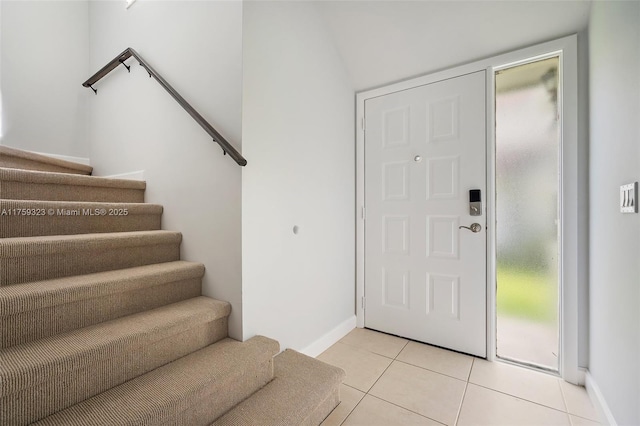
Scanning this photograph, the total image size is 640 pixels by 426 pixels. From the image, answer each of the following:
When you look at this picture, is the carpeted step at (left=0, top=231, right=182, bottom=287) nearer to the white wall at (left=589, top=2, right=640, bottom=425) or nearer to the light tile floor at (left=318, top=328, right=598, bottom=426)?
the light tile floor at (left=318, top=328, right=598, bottom=426)

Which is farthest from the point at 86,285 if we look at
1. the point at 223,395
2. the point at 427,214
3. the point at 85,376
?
the point at 427,214

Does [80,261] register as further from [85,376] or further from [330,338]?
[330,338]

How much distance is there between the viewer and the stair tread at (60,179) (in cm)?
156

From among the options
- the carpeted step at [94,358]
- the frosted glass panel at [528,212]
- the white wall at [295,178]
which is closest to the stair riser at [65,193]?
the carpeted step at [94,358]

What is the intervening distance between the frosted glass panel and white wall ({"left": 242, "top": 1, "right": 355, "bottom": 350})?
117cm

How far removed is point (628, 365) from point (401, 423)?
1011 mm

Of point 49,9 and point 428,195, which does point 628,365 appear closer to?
point 428,195

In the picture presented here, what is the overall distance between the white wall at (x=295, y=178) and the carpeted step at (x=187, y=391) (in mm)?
212

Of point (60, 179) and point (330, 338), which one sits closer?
point (60, 179)

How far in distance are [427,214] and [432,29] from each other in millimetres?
1364

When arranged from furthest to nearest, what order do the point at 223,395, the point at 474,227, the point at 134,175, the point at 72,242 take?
the point at 134,175 < the point at 474,227 < the point at 72,242 < the point at 223,395

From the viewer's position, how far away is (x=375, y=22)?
6.72 ft

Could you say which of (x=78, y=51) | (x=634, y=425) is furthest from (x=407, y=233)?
(x=78, y=51)

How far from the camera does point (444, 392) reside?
64.1 inches
